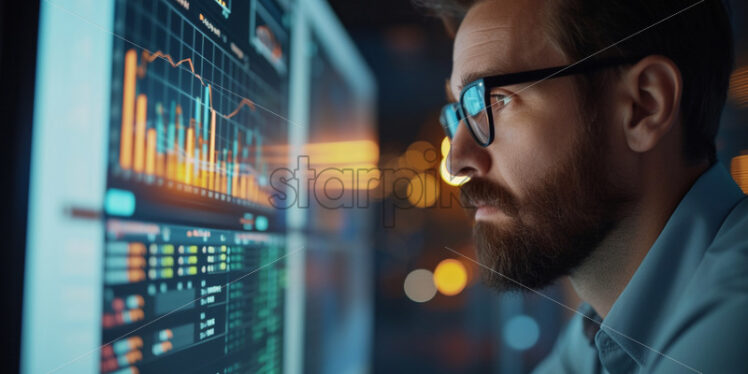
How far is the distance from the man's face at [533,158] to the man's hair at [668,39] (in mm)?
24

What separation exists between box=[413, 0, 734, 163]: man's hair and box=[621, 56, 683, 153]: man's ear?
1 centimetres

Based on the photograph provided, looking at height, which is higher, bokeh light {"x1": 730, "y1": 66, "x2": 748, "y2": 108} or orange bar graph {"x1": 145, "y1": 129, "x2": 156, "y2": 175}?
bokeh light {"x1": 730, "y1": 66, "x2": 748, "y2": 108}

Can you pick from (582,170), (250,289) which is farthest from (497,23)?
(250,289)

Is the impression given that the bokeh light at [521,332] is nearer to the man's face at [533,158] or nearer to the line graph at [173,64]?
the man's face at [533,158]

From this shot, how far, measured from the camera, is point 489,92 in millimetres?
558

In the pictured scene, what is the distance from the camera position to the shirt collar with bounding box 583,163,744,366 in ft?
1.64

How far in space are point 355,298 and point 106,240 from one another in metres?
0.65

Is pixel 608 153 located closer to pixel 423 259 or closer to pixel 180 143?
pixel 423 259

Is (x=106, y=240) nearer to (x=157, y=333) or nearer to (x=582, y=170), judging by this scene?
(x=157, y=333)

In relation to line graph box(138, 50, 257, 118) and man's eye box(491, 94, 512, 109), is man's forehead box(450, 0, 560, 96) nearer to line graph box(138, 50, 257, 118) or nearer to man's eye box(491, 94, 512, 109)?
man's eye box(491, 94, 512, 109)

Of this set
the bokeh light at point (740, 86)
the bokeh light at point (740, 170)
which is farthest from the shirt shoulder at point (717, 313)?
the bokeh light at point (740, 86)

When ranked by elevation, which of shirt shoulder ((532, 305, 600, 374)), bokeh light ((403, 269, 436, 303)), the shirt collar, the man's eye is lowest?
shirt shoulder ((532, 305, 600, 374))

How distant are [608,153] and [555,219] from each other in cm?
11

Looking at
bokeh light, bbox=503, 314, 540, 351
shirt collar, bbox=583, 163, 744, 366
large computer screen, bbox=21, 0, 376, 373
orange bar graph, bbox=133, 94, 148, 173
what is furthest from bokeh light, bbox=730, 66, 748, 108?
orange bar graph, bbox=133, 94, 148, 173
